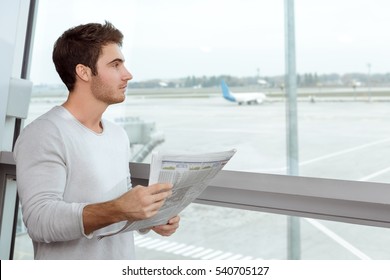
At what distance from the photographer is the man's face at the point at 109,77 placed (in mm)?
1231

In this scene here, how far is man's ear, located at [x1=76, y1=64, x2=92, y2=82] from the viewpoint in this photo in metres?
1.23

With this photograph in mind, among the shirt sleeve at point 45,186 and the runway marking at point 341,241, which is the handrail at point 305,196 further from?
the shirt sleeve at point 45,186

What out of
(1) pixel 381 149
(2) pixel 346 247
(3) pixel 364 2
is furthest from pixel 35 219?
(3) pixel 364 2

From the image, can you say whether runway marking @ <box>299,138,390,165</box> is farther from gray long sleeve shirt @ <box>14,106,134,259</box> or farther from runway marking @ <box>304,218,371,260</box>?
gray long sleeve shirt @ <box>14,106,134,259</box>

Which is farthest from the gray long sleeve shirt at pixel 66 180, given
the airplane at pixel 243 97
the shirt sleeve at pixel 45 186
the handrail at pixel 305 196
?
the airplane at pixel 243 97

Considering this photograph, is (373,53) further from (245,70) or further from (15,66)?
(15,66)

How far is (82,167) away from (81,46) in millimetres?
326

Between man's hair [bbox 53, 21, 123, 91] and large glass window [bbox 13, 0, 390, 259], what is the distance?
0.77 metres

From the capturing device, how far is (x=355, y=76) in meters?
1.71

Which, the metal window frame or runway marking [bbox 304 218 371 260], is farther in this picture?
runway marking [bbox 304 218 371 260]

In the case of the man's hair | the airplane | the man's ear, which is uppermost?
the man's hair

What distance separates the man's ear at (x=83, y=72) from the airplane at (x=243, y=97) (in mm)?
858

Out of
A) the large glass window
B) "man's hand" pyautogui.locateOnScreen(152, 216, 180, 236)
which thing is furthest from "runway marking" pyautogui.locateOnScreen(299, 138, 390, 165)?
"man's hand" pyautogui.locateOnScreen(152, 216, 180, 236)

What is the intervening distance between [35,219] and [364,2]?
4.39ft
